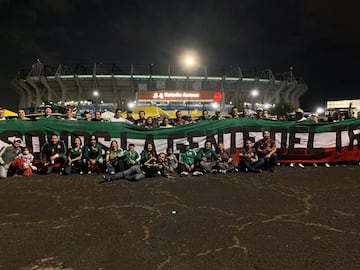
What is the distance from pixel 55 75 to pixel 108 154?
5476cm

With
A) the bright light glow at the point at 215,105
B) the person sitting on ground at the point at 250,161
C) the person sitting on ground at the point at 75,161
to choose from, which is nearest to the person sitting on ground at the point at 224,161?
the person sitting on ground at the point at 250,161

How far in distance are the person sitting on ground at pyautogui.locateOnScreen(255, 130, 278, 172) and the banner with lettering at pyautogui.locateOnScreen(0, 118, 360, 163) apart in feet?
1.93

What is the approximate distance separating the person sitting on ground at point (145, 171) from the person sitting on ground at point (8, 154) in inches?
103

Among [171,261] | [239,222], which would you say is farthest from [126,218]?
Answer: [239,222]

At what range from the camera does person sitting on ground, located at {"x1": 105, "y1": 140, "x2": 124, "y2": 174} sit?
6.93 metres

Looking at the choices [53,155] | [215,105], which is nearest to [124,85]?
[215,105]

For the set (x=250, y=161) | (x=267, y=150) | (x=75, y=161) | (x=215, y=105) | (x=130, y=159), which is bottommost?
(x=250, y=161)

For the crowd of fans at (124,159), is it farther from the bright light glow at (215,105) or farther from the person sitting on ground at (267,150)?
the bright light glow at (215,105)

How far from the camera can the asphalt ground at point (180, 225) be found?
267 cm

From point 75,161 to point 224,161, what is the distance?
14.1 ft

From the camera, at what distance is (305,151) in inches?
332

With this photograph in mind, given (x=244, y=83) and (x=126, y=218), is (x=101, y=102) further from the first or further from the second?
(x=126, y=218)

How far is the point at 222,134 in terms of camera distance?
8.30m

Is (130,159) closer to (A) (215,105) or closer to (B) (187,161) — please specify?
(B) (187,161)
